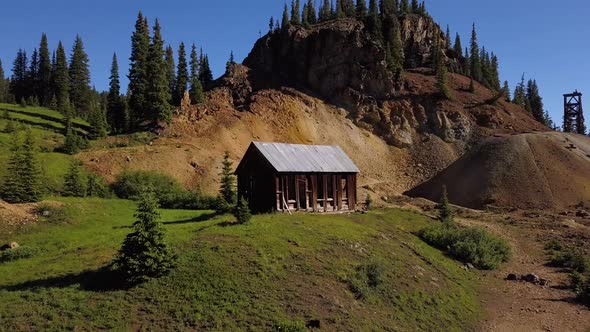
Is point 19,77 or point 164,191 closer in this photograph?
point 164,191

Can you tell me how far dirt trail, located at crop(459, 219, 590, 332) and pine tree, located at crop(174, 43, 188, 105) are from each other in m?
53.0

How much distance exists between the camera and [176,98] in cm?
7475

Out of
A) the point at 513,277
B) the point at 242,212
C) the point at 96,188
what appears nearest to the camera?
the point at 242,212

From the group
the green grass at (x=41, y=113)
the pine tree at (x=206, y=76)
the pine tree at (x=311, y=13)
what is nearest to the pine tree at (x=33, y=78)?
the green grass at (x=41, y=113)

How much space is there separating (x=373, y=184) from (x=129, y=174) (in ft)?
105

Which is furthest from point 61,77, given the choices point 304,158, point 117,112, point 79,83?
point 304,158

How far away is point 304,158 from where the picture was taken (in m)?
36.3

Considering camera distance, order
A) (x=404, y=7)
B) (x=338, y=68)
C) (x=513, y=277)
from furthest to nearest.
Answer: (x=404, y=7) → (x=338, y=68) → (x=513, y=277)

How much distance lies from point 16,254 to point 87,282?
774 cm

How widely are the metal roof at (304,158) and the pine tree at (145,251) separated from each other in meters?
14.4

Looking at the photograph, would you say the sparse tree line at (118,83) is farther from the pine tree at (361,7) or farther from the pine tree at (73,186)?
the pine tree at (361,7)

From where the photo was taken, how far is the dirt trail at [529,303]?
23.2 meters

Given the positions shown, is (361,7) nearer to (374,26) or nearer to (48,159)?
(374,26)

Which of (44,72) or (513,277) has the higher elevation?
(44,72)
